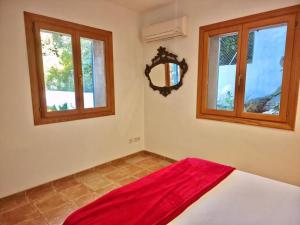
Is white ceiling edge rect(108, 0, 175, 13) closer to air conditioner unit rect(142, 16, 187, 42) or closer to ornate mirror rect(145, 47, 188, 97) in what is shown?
air conditioner unit rect(142, 16, 187, 42)

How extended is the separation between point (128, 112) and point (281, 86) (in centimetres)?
240

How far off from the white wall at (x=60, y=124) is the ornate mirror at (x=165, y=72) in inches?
11.7

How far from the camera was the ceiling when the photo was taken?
304 centimetres

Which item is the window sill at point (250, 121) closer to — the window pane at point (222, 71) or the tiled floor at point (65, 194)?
the window pane at point (222, 71)

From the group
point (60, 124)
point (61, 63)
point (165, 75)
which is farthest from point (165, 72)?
point (60, 124)

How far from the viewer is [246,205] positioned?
1329 mm

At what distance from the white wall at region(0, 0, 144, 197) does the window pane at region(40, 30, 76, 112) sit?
24 centimetres

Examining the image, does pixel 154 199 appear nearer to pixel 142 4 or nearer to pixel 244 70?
pixel 244 70

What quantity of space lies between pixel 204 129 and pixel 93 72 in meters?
1.99

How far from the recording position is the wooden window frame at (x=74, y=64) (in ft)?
7.64

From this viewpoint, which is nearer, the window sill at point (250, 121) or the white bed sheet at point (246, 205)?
the white bed sheet at point (246, 205)

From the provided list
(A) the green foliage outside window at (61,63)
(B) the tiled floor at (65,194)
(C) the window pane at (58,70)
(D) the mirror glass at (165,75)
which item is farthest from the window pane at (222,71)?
(C) the window pane at (58,70)

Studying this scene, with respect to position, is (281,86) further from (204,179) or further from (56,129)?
(56,129)

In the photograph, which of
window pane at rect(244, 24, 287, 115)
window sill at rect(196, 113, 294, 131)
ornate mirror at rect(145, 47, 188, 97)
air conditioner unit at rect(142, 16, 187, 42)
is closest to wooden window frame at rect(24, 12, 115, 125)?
air conditioner unit at rect(142, 16, 187, 42)
